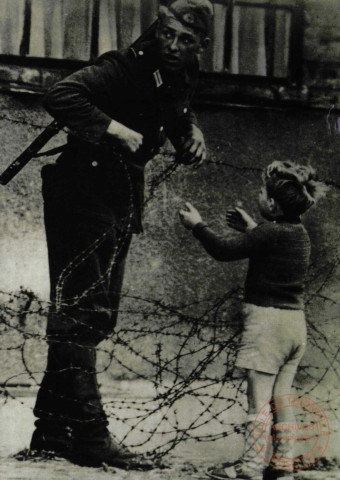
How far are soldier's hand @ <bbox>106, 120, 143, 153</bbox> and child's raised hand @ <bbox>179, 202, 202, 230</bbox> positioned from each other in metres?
0.55

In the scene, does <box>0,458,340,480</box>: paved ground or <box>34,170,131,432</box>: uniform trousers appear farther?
<box>34,170,131,432</box>: uniform trousers

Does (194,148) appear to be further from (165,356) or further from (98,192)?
(165,356)

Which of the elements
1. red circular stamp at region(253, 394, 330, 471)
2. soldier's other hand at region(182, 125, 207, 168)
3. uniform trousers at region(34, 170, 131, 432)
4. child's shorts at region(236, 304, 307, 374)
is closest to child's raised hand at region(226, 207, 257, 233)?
soldier's other hand at region(182, 125, 207, 168)

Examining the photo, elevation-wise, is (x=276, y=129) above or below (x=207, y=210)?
above

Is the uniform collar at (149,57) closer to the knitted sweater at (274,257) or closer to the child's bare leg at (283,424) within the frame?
the knitted sweater at (274,257)

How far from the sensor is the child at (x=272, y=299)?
4309mm

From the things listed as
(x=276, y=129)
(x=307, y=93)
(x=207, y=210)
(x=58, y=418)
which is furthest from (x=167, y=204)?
(x=58, y=418)

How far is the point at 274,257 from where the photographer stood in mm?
4348

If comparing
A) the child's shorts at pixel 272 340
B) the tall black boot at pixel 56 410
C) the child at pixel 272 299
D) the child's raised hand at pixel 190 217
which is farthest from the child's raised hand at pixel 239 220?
the tall black boot at pixel 56 410

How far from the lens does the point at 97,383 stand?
175 inches

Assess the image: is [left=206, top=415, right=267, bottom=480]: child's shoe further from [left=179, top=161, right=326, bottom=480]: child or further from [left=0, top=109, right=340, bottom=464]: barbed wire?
[left=0, top=109, right=340, bottom=464]: barbed wire

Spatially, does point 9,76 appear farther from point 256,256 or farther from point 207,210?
point 256,256

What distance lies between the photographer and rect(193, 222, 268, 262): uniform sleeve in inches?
171

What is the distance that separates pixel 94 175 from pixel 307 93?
164 cm
